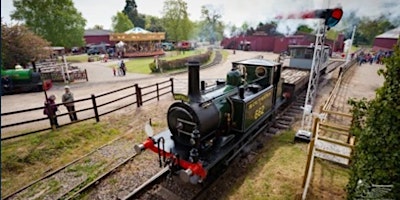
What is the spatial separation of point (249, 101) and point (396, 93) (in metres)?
3.52

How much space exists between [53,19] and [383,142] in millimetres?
29890

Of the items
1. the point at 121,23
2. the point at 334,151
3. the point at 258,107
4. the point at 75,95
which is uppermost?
the point at 121,23

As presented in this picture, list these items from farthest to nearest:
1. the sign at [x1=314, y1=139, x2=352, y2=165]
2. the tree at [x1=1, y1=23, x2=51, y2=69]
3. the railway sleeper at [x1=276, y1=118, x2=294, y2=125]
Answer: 1. the tree at [x1=1, y1=23, x2=51, y2=69]
2. the railway sleeper at [x1=276, y1=118, x2=294, y2=125]
3. the sign at [x1=314, y1=139, x2=352, y2=165]

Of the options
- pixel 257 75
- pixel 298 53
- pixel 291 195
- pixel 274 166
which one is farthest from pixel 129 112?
pixel 298 53

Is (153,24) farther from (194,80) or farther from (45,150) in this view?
(194,80)

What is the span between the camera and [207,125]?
5.32m

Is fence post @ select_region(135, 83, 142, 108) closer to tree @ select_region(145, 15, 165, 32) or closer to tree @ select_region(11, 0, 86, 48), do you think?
tree @ select_region(11, 0, 86, 48)

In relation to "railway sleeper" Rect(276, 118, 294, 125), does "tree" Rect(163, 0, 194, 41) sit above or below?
A: above

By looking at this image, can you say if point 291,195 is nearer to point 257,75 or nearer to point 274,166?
point 274,166

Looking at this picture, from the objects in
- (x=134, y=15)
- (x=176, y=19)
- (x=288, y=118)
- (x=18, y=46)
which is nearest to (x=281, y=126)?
(x=288, y=118)

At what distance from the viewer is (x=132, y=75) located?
20406 mm

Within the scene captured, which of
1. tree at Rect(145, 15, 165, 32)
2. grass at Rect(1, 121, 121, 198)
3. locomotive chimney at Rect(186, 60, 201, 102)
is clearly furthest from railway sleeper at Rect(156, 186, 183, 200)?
tree at Rect(145, 15, 165, 32)

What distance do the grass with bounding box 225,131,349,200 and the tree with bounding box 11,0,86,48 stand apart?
26.7m

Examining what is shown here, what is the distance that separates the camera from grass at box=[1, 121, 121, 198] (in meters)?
5.87
